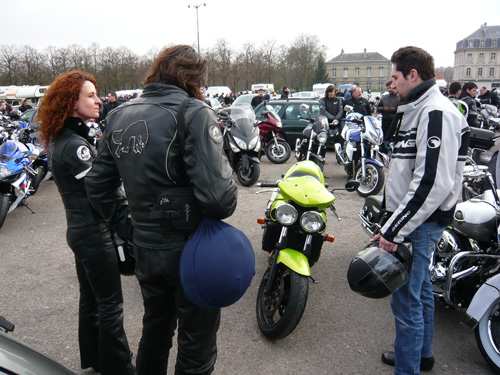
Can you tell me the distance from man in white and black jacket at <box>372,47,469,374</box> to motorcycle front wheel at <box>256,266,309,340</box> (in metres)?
0.66

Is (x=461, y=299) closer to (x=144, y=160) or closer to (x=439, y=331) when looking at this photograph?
(x=439, y=331)

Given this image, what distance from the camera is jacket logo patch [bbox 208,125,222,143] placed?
1.75 metres

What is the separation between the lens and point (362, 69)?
9894 cm

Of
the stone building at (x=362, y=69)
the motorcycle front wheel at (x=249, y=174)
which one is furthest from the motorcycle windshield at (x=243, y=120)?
the stone building at (x=362, y=69)

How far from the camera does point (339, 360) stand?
9.39 feet

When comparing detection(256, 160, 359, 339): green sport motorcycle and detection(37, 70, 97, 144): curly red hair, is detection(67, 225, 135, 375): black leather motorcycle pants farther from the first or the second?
detection(256, 160, 359, 339): green sport motorcycle

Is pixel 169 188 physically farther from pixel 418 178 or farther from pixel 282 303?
pixel 282 303

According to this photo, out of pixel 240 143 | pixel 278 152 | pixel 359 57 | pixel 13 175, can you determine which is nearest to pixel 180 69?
pixel 13 175

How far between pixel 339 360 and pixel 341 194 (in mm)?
4934

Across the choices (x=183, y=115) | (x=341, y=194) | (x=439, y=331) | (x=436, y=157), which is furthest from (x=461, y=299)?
(x=341, y=194)

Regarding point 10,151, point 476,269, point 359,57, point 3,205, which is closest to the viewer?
point 476,269

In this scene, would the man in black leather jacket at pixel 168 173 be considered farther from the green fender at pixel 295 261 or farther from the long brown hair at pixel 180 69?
the green fender at pixel 295 261

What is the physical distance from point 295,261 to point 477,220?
1342mm

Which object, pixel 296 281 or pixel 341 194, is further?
pixel 341 194
